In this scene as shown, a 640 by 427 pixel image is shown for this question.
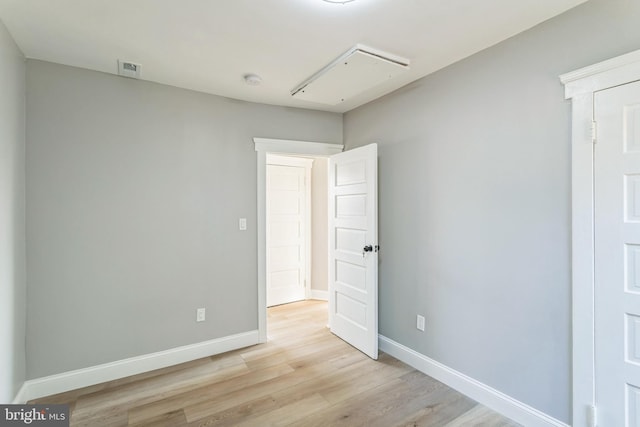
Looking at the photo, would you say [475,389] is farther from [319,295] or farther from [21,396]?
[21,396]

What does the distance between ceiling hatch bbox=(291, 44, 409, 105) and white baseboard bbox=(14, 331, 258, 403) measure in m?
2.43

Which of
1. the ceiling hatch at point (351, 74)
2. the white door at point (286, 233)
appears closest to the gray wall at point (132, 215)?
the ceiling hatch at point (351, 74)

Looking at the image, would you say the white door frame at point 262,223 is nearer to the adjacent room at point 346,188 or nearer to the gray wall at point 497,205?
the adjacent room at point 346,188

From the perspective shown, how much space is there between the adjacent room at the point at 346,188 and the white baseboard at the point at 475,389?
0.01 metres

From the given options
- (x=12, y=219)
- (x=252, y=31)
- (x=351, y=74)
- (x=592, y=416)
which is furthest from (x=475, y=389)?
(x=12, y=219)

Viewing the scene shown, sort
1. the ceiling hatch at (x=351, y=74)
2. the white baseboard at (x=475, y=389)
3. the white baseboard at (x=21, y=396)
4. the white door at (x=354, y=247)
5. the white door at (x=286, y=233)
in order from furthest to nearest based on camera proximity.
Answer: the white door at (x=286, y=233), the white door at (x=354, y=247), the ceiling hatch at (x=351, y=74), the white baseboard at (x=21, y=396), the white baseboard at (x=475, y=389)

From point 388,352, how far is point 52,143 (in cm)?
331

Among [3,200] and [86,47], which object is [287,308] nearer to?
[3,200]

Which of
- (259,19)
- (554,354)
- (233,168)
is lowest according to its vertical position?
(554,354)

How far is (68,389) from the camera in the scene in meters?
2.32

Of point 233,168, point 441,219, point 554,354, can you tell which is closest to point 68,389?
point 233,168

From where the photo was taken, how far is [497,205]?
6.80 feet

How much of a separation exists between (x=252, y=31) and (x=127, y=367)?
275 centimetres

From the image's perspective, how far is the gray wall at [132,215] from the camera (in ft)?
7.45
